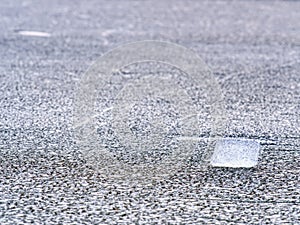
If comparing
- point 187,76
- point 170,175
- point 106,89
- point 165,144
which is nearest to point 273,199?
point 170,175

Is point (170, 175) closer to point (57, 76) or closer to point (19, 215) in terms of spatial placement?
point (19, 215)

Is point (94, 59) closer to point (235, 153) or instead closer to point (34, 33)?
point (34, 33)

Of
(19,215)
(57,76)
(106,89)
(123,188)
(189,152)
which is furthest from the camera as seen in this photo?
(57,76)

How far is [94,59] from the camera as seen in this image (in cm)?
802

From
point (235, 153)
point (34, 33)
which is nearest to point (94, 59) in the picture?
point (34, 33)

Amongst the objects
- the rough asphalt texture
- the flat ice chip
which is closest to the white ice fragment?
the rough asphalt texture

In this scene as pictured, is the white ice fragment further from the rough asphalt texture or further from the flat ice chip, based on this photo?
the flat ice chip

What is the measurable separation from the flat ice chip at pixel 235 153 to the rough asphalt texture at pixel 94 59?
0.08 m

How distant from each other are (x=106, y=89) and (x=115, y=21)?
12.5 feet

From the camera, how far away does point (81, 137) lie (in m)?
5.33

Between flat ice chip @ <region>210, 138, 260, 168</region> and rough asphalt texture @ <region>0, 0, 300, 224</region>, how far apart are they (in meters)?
0.08

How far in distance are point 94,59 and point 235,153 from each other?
3.27 meters

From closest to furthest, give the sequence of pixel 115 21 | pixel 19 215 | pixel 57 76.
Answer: pixel 19 215, pixel 57 76, pixel 115 21

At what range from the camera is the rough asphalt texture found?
160 inches
